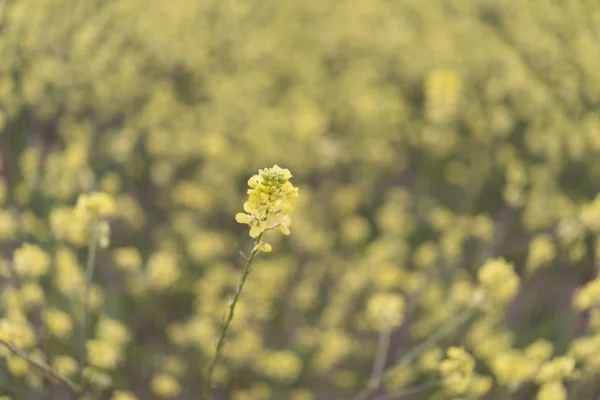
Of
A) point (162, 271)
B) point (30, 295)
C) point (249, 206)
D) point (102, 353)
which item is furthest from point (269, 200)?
point (162, 271)

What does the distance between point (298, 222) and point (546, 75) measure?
2.25 meters

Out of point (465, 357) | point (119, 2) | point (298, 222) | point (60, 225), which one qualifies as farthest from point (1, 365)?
point (119, 2)

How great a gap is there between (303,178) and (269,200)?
307 centimetres

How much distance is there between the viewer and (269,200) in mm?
1651

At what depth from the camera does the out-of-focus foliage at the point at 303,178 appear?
3.55 metres

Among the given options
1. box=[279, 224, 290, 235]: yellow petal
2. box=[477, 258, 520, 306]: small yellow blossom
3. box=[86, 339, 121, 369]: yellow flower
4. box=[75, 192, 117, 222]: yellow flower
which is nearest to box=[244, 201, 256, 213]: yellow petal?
box=[279, 224, 290, 235]: yellow petal

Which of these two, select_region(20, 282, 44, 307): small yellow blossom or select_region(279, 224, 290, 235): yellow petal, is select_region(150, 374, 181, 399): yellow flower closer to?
select_region(20, 282, 44, 307): small yellow blossom

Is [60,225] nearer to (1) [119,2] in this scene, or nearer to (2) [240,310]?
(2) [240,310]

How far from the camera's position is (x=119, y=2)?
15.6ft

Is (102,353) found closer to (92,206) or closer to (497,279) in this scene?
(92,206)

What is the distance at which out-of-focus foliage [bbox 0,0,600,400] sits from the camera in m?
3.55

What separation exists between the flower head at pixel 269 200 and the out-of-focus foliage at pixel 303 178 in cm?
163

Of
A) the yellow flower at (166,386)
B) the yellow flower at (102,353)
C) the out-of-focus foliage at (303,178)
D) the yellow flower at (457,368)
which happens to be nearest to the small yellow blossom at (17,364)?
the out-of-focus foliage at (303,178)

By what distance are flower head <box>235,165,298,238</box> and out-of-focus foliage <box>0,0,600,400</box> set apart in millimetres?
1626
